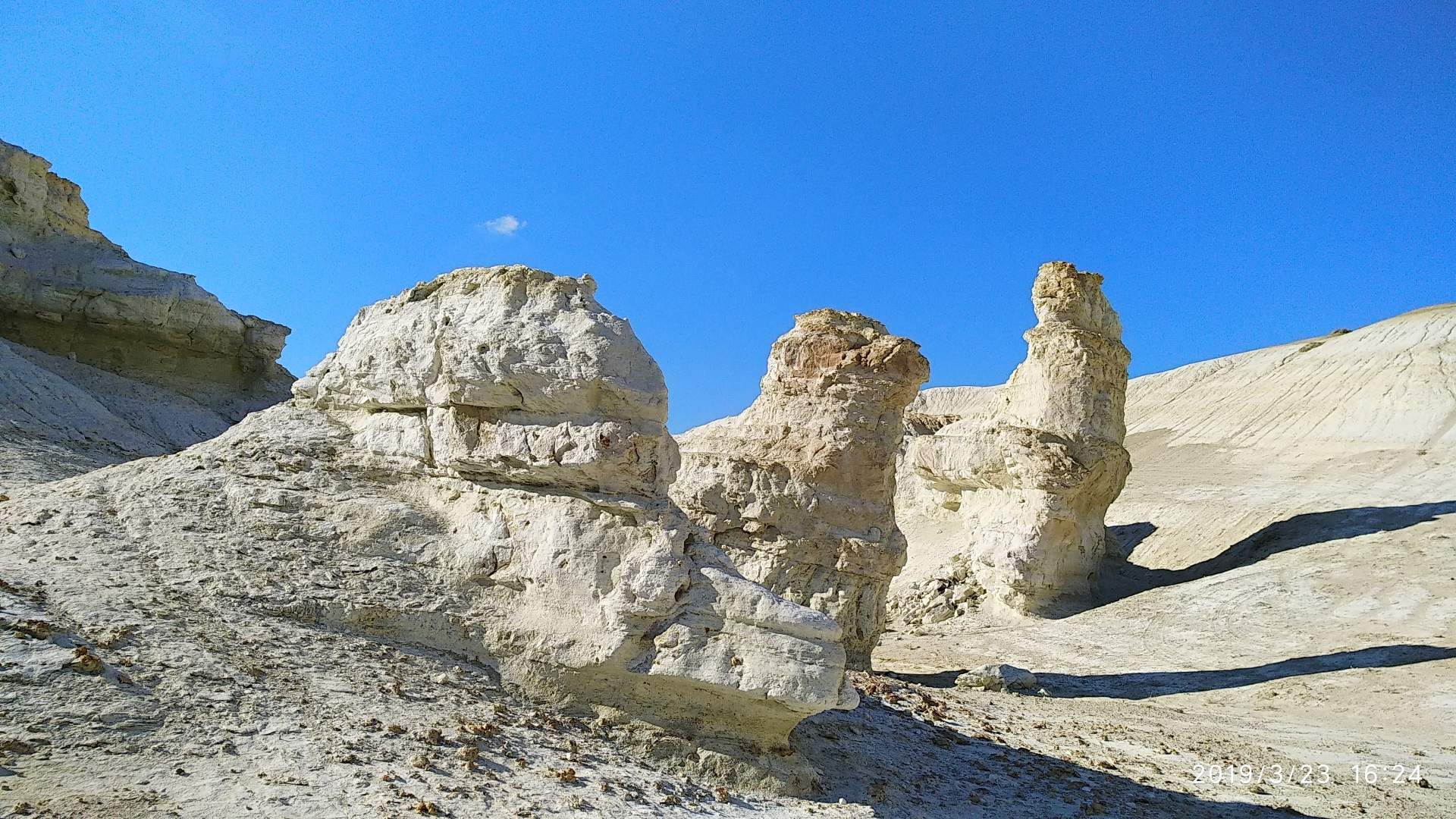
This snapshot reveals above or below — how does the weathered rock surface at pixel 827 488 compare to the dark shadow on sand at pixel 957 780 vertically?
above

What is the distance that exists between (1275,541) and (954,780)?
13.7 metres

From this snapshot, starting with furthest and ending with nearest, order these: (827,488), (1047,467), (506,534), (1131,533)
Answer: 1. (1131,533)
2. (1047,467)
3. (827,488)
4. (506,534)

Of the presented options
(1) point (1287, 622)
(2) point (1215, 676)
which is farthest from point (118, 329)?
(1) point (1287, 622)

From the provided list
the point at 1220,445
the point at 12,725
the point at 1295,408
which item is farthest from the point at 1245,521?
the point at 12,725

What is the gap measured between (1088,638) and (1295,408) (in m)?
21.2

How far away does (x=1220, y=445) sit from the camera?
1152 inches

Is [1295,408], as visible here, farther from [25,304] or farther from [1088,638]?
[25,304]

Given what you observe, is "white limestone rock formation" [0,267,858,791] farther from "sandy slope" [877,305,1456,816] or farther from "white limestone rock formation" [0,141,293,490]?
"white limestone rock formation" [0,141,293,490]

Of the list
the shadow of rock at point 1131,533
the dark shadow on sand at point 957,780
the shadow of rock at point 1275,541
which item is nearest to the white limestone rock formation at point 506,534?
the dark shadow on sand at point 957,780

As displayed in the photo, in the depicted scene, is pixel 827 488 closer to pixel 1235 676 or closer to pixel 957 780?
pixel 957 780

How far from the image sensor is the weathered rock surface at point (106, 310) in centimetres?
1434

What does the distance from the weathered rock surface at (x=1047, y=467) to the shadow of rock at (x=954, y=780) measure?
9.28 metres

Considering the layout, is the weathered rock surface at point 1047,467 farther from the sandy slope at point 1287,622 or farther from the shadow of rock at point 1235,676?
the shadow of rock at point 1235,676

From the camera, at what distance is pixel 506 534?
17.2 ft
